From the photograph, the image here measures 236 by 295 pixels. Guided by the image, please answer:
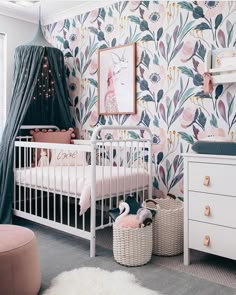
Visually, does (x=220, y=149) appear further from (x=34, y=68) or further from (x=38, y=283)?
(x=34, y=68)

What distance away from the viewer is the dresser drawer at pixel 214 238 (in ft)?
6.96

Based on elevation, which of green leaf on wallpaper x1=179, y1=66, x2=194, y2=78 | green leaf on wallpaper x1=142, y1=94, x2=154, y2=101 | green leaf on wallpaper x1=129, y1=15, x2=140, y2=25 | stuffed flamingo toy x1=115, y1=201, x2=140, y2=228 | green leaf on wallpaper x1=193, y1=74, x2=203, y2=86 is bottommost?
stuffed flamingo toy x1=115, y1=201, x2=140, y2=228

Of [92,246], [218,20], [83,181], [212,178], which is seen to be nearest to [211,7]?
[218,20]

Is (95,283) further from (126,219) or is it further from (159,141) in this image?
(159,141)

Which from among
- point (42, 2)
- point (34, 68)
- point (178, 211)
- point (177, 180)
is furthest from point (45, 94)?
point (178, 211)

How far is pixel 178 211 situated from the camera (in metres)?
2.52

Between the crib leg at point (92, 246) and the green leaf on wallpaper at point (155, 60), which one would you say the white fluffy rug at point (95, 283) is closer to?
the crib leg at point (92, 246)

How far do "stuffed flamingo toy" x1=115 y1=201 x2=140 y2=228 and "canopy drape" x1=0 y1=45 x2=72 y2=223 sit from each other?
128 cm

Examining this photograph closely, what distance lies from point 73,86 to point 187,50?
1.44m

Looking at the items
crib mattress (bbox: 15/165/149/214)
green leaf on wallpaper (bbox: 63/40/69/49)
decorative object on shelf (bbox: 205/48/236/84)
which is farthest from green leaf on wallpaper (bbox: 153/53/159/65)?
green leaf on wallpaper (bbox: 63/40/69/49)

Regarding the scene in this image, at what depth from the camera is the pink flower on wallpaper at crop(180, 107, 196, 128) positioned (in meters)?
2.82

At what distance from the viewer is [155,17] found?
119 inches

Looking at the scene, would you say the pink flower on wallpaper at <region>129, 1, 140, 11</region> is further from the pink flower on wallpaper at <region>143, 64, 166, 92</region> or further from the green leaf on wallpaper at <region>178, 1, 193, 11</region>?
the pink flower on wallpaper at <region>143, 64, 166, 92</region>

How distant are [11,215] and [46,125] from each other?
1004mm
